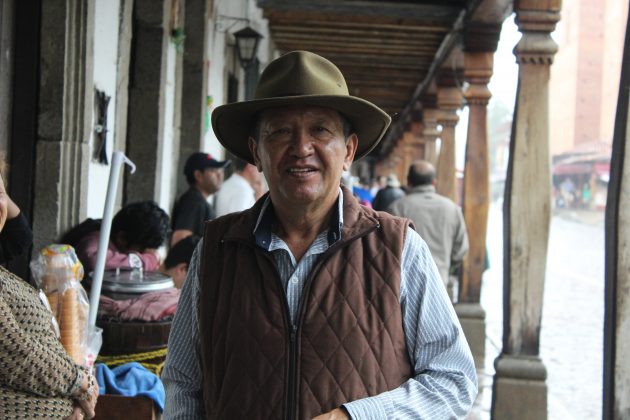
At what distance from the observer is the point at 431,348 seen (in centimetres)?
183

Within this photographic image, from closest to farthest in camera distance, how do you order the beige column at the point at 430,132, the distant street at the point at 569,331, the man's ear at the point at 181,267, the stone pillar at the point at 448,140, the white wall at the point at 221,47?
the man's ear at the point at 181,267, the distant street at the point at 569,331, the white wall at the point at 221,47, the stone pillar at the point at 448,140, the beige column at the point at 430,132

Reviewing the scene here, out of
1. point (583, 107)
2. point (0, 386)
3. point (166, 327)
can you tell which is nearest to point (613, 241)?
point (166, 327)

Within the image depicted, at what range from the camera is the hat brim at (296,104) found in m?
1.85

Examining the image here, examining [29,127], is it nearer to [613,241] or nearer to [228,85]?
[613,241]

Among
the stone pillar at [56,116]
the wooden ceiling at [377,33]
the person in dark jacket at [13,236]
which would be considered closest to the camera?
the person in dark jacket at [13,236]

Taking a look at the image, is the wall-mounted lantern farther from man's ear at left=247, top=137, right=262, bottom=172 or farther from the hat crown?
the hat crown

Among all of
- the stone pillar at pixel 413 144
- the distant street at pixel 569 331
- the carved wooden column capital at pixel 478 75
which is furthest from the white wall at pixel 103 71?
the stone pillar at pixel 413 144

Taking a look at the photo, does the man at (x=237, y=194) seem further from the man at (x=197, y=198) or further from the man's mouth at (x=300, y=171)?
the man's mouth at (x=300, y=171)

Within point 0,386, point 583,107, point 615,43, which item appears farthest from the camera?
point 583,107

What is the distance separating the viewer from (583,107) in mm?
51188

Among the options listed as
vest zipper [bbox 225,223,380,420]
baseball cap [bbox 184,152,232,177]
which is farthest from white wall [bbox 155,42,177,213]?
vest zipper [bbox 225,223,380,420]

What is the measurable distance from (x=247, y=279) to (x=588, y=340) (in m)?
8.59

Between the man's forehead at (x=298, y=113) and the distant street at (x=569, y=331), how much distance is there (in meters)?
4.76

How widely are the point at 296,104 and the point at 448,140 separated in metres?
9.95
